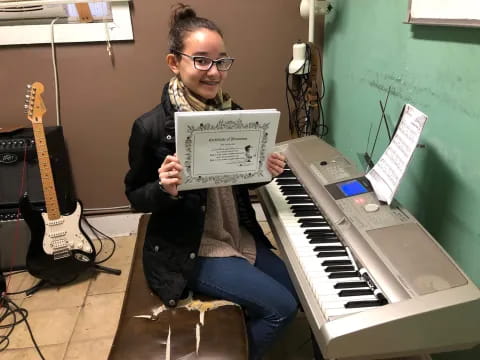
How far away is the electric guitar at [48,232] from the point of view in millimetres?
1909

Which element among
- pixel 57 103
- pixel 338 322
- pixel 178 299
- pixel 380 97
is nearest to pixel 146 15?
pixel 57 103

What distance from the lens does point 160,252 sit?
1.25 m

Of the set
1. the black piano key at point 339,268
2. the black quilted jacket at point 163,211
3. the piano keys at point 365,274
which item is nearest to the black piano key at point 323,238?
the piano keys at point 365,274

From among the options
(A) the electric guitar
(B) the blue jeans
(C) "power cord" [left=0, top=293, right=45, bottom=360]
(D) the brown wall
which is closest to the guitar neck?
(A) the electric guitar

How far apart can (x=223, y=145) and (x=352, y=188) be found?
420mm

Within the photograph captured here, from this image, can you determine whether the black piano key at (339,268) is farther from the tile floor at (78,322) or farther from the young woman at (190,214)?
the tile floor at (78,322)

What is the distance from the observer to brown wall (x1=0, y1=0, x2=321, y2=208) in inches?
82.6

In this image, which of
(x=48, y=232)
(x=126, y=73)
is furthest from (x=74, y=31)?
(x=48, y=232)

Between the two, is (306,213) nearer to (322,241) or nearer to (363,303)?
(322,241)

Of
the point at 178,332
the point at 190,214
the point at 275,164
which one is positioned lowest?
the point at 178,332

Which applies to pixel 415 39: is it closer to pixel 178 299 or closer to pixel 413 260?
pixel 413 260

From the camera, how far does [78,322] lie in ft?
5.98

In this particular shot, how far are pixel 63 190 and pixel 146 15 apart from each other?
0.99 metres

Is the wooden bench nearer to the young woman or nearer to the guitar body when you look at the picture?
the young woman
